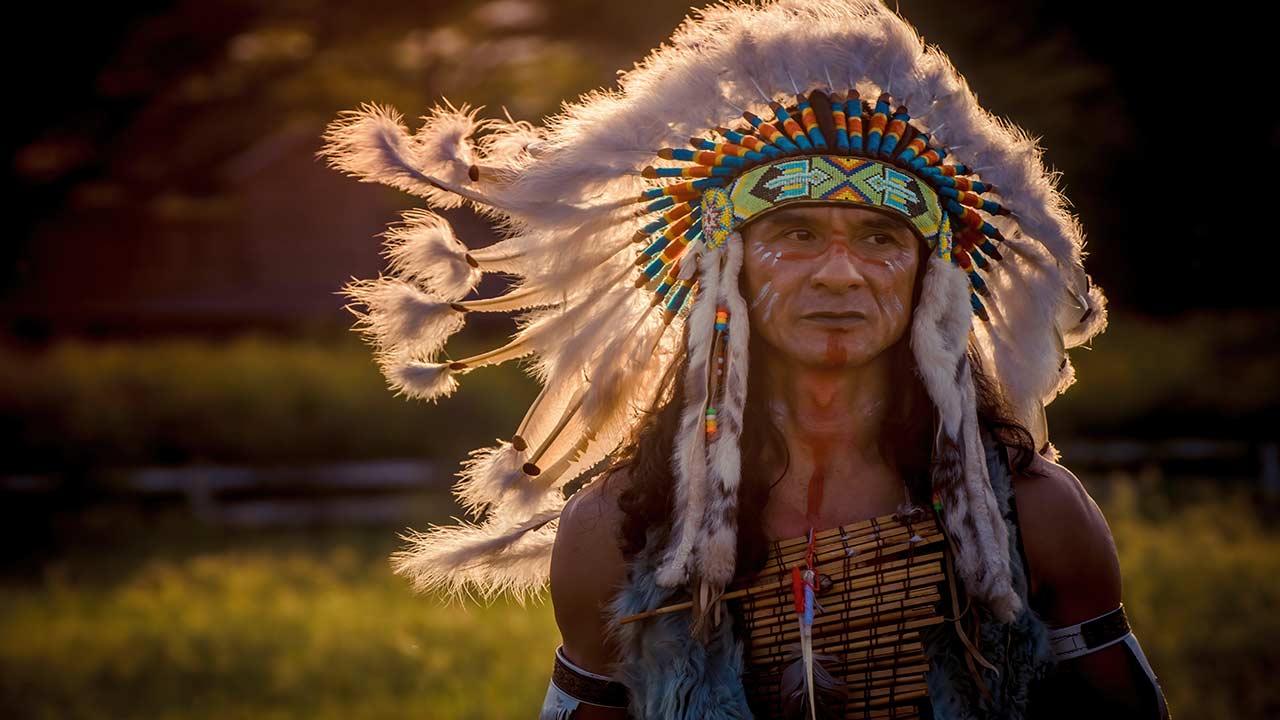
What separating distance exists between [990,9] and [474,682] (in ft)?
30.2

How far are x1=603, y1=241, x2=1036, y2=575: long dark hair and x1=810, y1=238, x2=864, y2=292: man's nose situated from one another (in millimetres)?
190

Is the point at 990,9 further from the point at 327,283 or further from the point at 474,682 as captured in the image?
the point at 327,283

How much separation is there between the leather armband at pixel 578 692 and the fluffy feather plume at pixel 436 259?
864mm

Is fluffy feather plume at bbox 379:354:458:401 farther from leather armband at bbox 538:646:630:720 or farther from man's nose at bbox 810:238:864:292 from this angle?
Answer: man's nose at bbox 810:238:864:292

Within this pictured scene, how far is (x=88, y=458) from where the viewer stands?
12.4 metres

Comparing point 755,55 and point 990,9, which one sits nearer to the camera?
point 755,55

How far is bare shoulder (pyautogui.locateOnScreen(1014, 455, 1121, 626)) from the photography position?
8.29 feet

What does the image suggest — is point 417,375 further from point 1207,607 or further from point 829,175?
point 1207,607

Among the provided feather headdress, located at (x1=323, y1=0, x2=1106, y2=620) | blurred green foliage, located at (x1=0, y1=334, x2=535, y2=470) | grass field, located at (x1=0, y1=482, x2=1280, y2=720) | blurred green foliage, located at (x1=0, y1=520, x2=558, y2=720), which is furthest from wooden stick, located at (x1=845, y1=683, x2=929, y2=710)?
blurred green foliage, located at (x1=0, y1=334, x2=535, y2=470)

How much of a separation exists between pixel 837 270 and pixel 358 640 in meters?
4.90

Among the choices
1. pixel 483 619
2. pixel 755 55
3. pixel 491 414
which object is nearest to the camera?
pixel 755 55

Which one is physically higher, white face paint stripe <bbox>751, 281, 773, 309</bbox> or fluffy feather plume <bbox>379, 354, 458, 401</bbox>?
white face paint stripe <bbox>751, 281, 773, 309</bbox>

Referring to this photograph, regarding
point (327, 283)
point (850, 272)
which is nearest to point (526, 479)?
point (850, 272)

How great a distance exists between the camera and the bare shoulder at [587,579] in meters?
2.64
